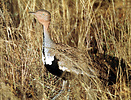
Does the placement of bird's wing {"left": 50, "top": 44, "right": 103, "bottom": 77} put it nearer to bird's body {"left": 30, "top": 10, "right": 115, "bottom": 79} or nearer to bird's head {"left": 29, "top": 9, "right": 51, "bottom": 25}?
bird's body {"left": 30, "top": 10, "right": 115, "bottom": 79}

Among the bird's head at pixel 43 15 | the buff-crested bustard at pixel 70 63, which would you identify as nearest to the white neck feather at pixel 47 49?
the buff-crested bustard at pixel 70 63

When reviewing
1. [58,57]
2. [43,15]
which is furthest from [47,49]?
[43,15]

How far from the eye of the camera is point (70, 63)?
2.42m

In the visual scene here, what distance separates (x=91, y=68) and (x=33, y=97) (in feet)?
2.58

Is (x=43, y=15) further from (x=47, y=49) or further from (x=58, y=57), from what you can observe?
(x=58, y=57)

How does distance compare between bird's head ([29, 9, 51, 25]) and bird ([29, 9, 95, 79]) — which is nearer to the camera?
bird ([29, 9, 95, 79])

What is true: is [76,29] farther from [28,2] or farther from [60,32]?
[28,2]

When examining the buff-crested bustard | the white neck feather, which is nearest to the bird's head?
the buff-crested bustard

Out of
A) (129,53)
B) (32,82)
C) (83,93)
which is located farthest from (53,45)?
(129,53)

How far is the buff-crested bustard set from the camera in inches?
93.1

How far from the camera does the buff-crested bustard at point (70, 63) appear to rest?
7.76ft

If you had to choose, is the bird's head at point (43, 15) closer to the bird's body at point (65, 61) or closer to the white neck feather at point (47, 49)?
the bird's body at point (65, 61)

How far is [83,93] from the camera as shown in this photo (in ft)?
7.97

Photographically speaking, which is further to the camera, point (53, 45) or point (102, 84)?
point (53, 45)
